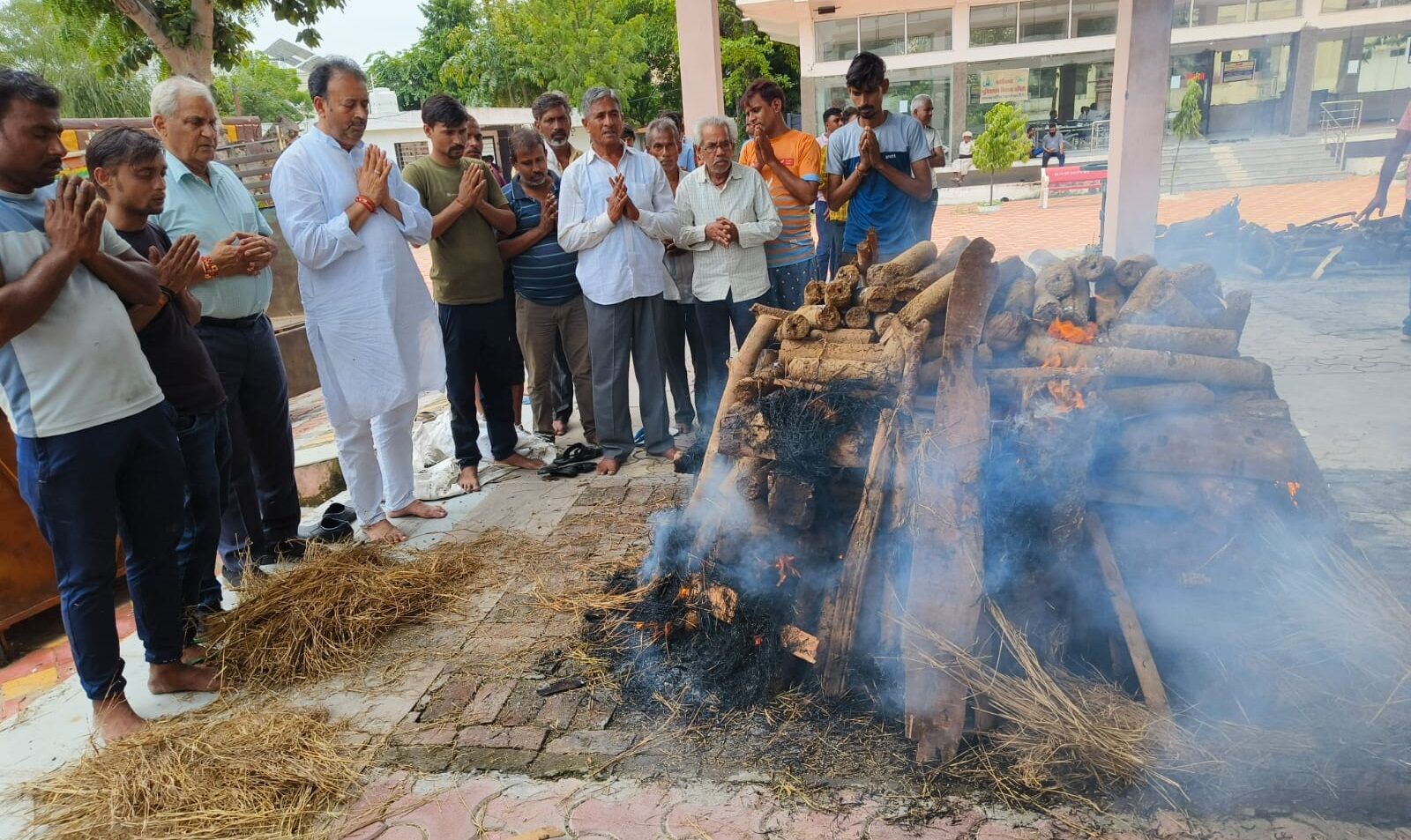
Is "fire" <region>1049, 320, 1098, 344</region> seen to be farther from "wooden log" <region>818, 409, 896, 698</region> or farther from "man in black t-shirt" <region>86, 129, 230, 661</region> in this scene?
"man in black t-shirt" <region>86, 129, 230, 661</region>

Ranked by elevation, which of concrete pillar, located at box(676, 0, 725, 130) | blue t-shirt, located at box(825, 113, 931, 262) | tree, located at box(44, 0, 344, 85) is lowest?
blue t-shirt, located at box(825, 113, 931, 262)

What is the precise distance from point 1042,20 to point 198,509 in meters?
28.2

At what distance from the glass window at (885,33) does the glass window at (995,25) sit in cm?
215

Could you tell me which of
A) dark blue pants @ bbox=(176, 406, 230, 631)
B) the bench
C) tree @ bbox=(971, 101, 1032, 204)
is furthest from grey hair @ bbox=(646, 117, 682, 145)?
tree @ bbox=(971, 101, 1032, 204)

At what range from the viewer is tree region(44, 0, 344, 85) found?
12.7m

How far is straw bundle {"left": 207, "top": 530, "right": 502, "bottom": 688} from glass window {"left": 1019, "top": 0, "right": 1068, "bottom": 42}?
27022 millimetres

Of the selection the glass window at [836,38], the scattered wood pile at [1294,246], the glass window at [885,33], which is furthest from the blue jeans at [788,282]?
the glass window at [836,38]

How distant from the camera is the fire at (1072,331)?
3.40 m

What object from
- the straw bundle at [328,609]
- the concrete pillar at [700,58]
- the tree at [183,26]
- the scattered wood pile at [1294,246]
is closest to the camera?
the straw bundle at [328,609]

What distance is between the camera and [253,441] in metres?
4.64

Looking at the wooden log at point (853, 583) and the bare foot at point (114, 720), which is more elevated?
the wooden log at point (853, 583)

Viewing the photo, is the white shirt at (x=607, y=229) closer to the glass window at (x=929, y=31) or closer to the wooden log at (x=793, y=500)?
the wooden log at (x=793, y=500)

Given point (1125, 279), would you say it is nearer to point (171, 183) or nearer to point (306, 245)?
point (306, 245)

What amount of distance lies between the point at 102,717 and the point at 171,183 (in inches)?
94.8
